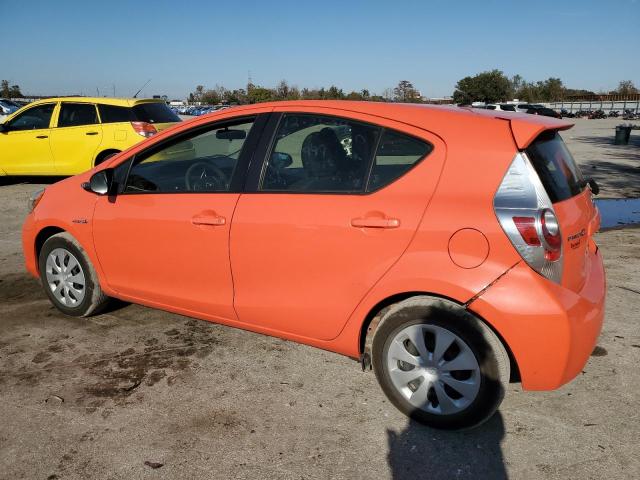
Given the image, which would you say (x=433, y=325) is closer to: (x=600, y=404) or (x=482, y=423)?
(x=482, y=423)

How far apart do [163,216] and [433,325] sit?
6.16ft

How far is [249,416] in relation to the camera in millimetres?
2939

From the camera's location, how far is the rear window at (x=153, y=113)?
9742 millimetres

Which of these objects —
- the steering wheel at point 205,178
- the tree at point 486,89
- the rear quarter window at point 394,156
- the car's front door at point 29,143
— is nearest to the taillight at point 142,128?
the car's front door at point 29,143

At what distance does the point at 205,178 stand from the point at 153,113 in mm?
7173

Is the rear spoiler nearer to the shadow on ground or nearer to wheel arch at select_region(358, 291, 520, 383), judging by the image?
wheel arch at select_region(358, 291, 520, 383)

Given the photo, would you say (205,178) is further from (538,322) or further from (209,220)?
(538,322)

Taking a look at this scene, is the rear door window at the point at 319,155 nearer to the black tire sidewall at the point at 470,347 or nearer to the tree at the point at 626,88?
the black tire sidewall at the point at 470,347

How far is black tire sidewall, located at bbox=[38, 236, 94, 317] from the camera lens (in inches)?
159

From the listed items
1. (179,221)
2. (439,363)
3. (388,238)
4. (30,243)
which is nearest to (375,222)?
(388,238)

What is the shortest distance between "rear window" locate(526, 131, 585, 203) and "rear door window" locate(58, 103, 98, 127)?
29.1ft

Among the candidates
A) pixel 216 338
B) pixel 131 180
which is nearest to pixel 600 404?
pixel 216 338

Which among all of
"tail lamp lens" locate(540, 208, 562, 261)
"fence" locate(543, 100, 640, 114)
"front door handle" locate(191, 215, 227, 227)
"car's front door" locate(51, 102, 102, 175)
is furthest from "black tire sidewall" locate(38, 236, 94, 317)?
"fence" locate(543, 100, 640, 114)

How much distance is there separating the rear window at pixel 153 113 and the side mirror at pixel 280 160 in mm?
7330
